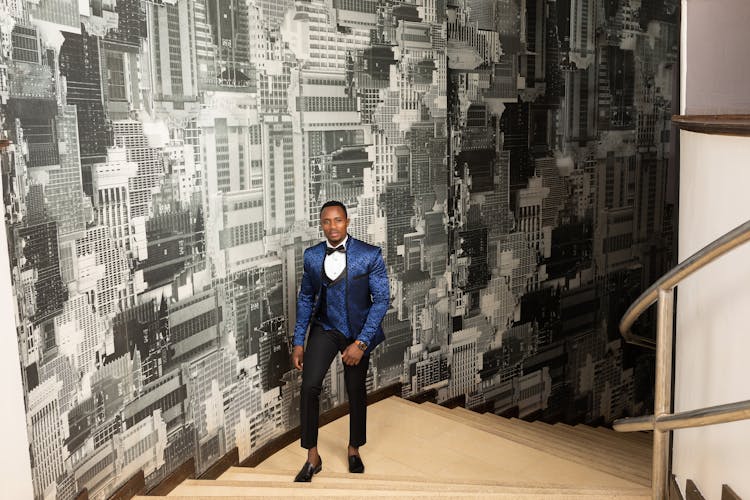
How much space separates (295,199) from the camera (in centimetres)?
498

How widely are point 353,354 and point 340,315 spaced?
0.82 ft

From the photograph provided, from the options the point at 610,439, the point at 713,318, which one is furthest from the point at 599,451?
the point at 713,318

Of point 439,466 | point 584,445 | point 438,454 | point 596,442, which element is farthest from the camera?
point 596,442

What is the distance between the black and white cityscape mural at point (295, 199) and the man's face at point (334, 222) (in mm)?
562

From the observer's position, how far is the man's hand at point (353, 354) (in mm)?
4371

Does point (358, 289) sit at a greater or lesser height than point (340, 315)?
greater

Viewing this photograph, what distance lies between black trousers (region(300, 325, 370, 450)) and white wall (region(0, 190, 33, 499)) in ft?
4.99

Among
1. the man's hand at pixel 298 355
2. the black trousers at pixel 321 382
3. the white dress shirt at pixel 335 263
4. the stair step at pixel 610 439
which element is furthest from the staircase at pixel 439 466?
the white dress shirt at pixel 335 263

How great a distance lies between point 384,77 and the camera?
546 cm

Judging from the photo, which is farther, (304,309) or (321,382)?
(304,309)

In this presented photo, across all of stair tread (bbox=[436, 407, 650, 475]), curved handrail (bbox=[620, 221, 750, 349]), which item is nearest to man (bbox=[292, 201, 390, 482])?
stair tread (bbox=[436, 407, 650, 475])

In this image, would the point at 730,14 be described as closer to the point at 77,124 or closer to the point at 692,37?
the point at 692,37

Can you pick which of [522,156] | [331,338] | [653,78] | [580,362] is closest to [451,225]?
[522,156]

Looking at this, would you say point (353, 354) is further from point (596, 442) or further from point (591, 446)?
point (596, 442)
